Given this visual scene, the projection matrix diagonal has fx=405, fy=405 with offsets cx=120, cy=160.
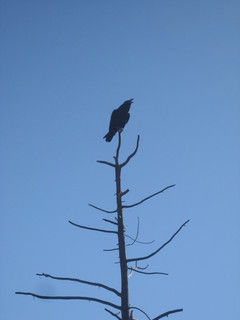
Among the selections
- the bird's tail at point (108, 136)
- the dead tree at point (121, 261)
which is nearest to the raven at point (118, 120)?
the bird's tail at point (108, 136)

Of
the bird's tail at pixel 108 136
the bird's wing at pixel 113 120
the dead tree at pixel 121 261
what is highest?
the bird's wing at pixel 113 120

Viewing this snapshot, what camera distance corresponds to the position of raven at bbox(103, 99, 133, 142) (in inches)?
348

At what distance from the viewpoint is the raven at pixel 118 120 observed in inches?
348

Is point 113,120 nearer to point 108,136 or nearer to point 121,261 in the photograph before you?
point 108,136

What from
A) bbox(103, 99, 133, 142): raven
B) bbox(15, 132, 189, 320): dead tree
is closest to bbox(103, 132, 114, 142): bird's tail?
bbox(103, 99, 133, 142): raven

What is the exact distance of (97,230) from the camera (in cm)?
489

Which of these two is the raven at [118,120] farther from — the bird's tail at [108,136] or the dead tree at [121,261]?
the dead tree at [121,261]

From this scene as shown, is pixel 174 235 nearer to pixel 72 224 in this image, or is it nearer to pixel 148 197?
pixel 148 197

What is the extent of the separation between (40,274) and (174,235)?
161 cm

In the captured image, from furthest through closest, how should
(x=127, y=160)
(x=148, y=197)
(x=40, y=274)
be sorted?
(x=127, y=160), (x=148, y=197), (x=40, y=274)

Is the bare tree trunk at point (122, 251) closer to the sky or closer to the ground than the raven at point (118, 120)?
closer to the ground

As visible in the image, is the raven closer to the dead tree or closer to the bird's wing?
the bird's wing

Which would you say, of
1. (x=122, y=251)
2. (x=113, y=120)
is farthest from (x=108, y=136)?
(x=122, y=251)

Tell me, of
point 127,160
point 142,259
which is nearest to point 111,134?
point 127,160
